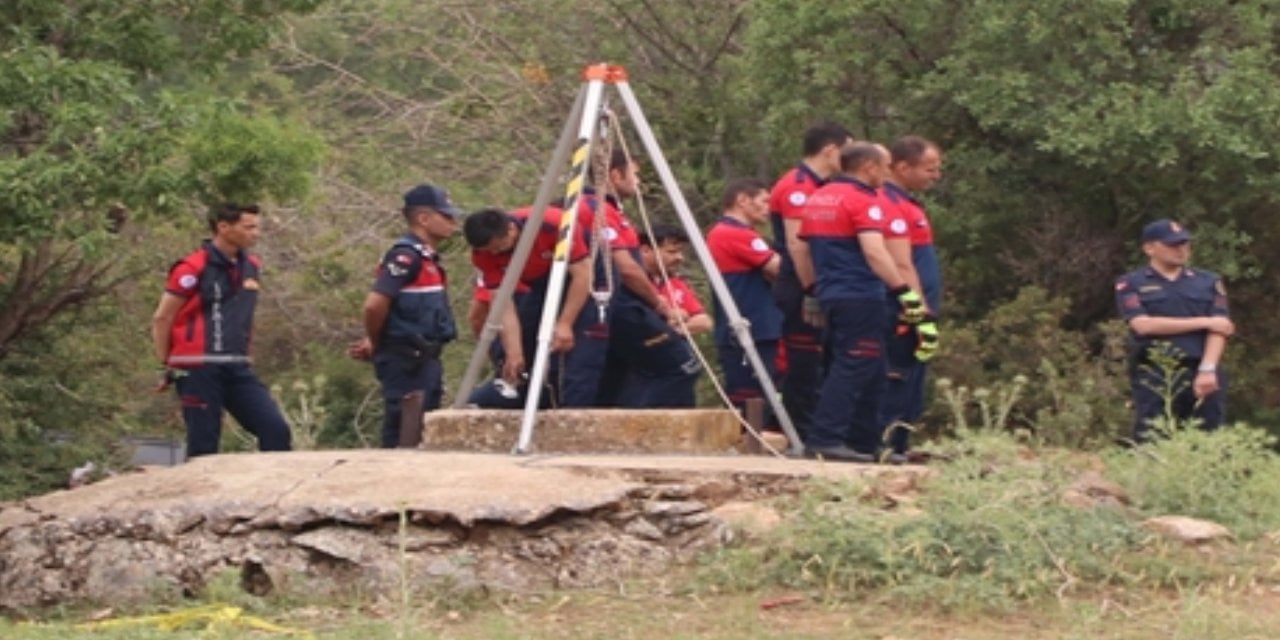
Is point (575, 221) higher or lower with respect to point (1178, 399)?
higher

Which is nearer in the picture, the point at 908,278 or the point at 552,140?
the point at 908,278

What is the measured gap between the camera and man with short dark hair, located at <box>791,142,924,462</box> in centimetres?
1047

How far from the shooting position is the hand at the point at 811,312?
36.8 ft

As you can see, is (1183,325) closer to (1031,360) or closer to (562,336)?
(562,336)

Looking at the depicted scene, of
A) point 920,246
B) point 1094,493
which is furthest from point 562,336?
point 1094,493

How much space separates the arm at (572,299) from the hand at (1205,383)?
3.08m

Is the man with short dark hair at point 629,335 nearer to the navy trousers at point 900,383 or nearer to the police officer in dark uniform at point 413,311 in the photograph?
the police officer in dark uniform at point 413,311

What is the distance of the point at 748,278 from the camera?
12.0 m

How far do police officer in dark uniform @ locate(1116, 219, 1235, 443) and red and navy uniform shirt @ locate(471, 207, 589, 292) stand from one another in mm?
2906

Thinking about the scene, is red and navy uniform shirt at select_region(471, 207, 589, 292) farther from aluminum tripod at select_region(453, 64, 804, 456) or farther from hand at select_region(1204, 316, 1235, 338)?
hand at select_region(1204, 316, 1235, 338)

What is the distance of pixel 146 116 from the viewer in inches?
462

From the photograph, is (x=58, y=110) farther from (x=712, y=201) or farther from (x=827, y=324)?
(x=712, y=201)

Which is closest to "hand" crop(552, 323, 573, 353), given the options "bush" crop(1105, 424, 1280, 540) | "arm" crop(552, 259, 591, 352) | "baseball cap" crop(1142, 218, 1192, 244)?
"arm" crop(552, 259, 591, 352)

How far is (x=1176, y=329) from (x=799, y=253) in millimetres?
1995
